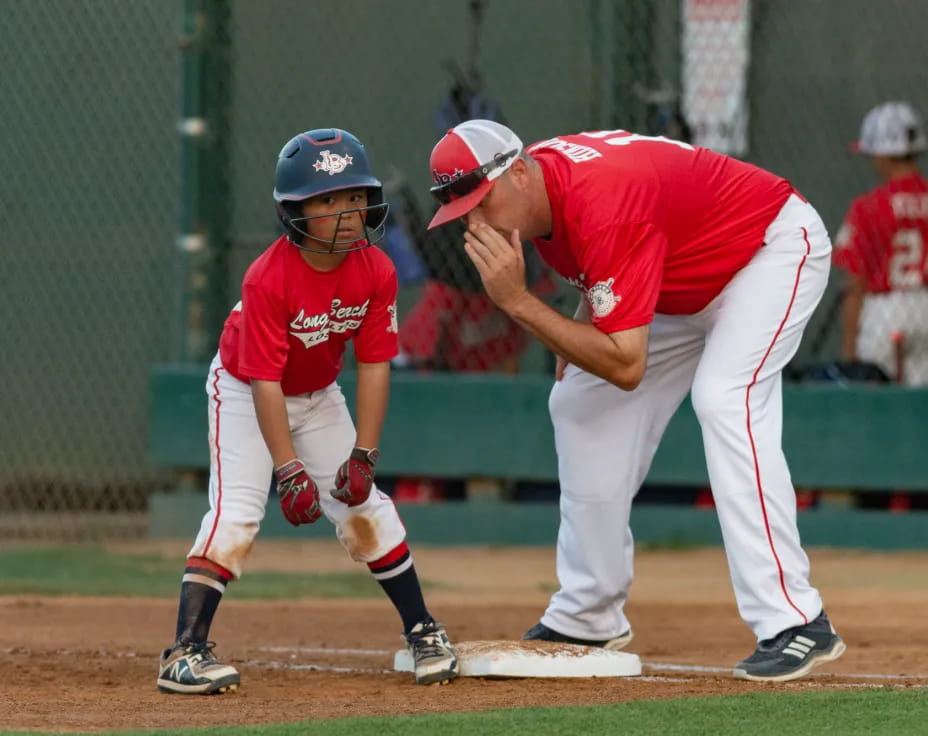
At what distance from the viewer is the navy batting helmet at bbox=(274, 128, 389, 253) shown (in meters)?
4.46

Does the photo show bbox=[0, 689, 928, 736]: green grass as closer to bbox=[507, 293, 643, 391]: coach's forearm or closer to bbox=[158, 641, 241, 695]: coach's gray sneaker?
bbox=[158, 641, 241, 695]: coach's gray sneaker

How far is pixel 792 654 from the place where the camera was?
177 inches

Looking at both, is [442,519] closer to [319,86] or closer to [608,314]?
[319,86]

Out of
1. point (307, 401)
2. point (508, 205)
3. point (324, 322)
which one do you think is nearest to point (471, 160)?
point (508, 205)

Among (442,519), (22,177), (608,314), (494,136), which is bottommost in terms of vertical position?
(442,519)

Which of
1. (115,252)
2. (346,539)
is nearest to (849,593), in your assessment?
(346,539)

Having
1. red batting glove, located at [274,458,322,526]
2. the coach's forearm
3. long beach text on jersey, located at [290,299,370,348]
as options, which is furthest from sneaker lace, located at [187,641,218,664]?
the coach's forearm

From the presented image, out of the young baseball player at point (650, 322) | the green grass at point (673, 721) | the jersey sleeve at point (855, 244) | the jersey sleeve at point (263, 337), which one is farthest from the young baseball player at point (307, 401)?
the jersey sleeve at point (855, 244)

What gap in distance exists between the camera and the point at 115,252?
1010 cm

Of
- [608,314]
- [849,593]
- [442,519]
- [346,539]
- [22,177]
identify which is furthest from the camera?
[22,177]

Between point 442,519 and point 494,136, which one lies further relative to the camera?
point 442,519

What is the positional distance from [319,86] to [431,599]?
13.3 ft

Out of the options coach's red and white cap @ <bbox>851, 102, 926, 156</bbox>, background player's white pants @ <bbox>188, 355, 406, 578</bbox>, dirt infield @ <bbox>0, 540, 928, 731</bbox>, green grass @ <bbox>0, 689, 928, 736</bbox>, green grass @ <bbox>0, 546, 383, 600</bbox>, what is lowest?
green grass @ <bbox>0, 546, 383, 600</bbox>

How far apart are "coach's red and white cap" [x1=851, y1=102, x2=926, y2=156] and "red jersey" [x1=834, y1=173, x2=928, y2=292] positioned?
16cm
